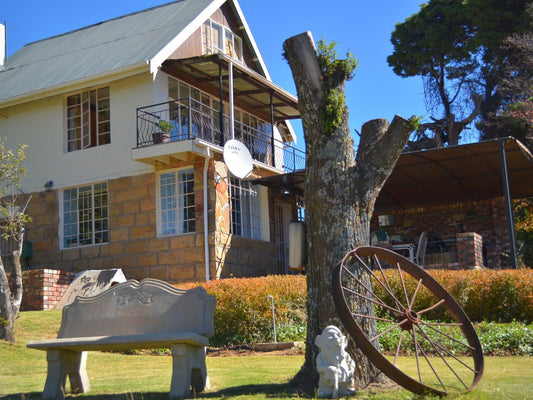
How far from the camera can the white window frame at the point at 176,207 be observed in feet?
52.4

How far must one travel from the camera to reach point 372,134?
6.51 metres

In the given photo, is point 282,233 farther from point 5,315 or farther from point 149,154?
point 5,315

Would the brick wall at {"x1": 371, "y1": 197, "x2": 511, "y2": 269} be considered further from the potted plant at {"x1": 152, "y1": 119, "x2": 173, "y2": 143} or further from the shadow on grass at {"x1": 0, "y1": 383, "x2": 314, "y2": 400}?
the shadow on grass at {"x1": 0, "y1": 383, "x2": 314, "y2": 400}

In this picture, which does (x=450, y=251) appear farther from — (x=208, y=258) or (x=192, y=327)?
(x=192, y=327)

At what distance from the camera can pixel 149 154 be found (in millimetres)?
15547

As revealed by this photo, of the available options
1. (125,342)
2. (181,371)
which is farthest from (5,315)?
(181,371)

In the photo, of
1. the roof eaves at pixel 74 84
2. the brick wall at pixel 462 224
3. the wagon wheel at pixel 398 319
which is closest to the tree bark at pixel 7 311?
the wagon wheel at pixel 398 319

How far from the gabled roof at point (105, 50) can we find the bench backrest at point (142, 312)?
9.76 metres

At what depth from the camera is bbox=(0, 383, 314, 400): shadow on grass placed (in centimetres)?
574

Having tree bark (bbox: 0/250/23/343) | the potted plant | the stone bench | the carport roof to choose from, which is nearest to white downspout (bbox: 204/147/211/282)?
the potted plant

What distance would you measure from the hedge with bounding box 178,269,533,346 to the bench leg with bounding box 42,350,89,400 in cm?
456

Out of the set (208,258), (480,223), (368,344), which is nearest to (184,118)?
(208,258)

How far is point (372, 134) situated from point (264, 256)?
11335mm

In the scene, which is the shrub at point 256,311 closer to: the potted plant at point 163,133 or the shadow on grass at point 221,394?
the shadow on grass at point 221,394
